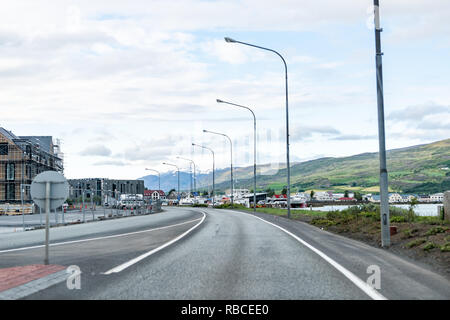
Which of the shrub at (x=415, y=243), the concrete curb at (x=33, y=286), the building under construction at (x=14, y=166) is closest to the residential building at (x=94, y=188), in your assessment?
the building under construction at (x=14, y=166)

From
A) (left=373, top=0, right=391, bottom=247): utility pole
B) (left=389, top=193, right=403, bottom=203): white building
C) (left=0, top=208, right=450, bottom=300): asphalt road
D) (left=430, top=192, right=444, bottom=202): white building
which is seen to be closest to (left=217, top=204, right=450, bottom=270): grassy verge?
(left=0, top=208, right=450, bottom=300): asphalt road

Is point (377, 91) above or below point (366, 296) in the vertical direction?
above

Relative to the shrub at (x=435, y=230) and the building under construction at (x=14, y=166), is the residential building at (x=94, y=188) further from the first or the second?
the shrub at (x=435, y=230)

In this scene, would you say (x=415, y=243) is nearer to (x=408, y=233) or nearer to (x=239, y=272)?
(x=408, y=233)

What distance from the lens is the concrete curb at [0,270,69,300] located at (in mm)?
7113

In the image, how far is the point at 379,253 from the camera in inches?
504

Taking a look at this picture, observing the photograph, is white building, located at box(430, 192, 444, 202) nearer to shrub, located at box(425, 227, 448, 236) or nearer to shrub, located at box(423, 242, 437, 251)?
shrub, located at box(425, 227, 448, 236)

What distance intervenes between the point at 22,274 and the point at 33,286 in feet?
3.91

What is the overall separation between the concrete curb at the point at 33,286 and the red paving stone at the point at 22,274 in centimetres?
13

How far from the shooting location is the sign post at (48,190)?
10430mm
